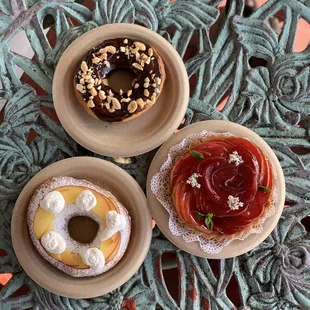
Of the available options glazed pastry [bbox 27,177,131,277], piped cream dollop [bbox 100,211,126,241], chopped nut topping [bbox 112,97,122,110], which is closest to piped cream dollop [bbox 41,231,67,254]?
glazed pastry [bbox 27,177,131,277]

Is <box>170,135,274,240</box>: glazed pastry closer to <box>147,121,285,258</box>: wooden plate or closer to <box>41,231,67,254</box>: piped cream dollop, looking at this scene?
<box>147,121,285,258</box>: wooden plate

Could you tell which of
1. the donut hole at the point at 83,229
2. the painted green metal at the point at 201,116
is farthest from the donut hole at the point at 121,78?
the donut hole at the point at 83,229

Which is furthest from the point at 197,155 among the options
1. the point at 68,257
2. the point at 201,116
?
the point at 68,257

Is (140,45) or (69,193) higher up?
(140,45)

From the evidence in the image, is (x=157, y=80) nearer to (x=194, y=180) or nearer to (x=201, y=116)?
(x=201, y=116)

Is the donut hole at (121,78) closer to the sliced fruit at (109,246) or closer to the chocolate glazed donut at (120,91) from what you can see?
the chocolate glazed donut at (120,91)

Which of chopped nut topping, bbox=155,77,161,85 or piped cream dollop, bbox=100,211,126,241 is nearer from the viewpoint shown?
piped cream dollop, bbox=100,211,126,241
